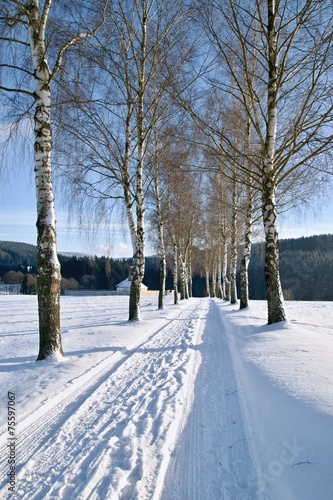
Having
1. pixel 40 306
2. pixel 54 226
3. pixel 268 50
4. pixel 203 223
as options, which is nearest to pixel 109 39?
pixel 268 50

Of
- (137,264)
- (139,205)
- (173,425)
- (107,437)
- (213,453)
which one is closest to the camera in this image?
(213,453)

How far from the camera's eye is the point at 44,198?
4.91 m

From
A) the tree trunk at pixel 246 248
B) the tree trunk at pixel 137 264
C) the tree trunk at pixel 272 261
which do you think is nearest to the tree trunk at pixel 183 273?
the tree trunk at pixel 246 248

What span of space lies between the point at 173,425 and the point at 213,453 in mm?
513

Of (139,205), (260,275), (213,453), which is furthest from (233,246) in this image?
(260,275)

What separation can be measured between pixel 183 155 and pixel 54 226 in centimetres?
652

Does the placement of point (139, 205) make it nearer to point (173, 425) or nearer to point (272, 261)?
point (272, 261)

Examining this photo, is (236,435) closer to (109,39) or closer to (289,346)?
(289,346)

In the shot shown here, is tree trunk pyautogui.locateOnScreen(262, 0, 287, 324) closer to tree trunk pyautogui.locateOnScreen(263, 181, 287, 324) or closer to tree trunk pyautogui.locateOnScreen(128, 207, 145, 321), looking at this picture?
tree trunk pyautogui.locateOnScreen(263, 181, 287, 324)

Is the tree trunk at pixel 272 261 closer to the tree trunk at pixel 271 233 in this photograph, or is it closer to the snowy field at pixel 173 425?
the tree trunk at pixel 271 233

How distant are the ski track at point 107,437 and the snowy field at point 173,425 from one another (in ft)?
0.03

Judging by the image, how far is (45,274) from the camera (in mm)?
4941

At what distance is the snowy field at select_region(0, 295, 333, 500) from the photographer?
2098 mm

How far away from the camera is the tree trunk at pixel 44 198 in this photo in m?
4.90
